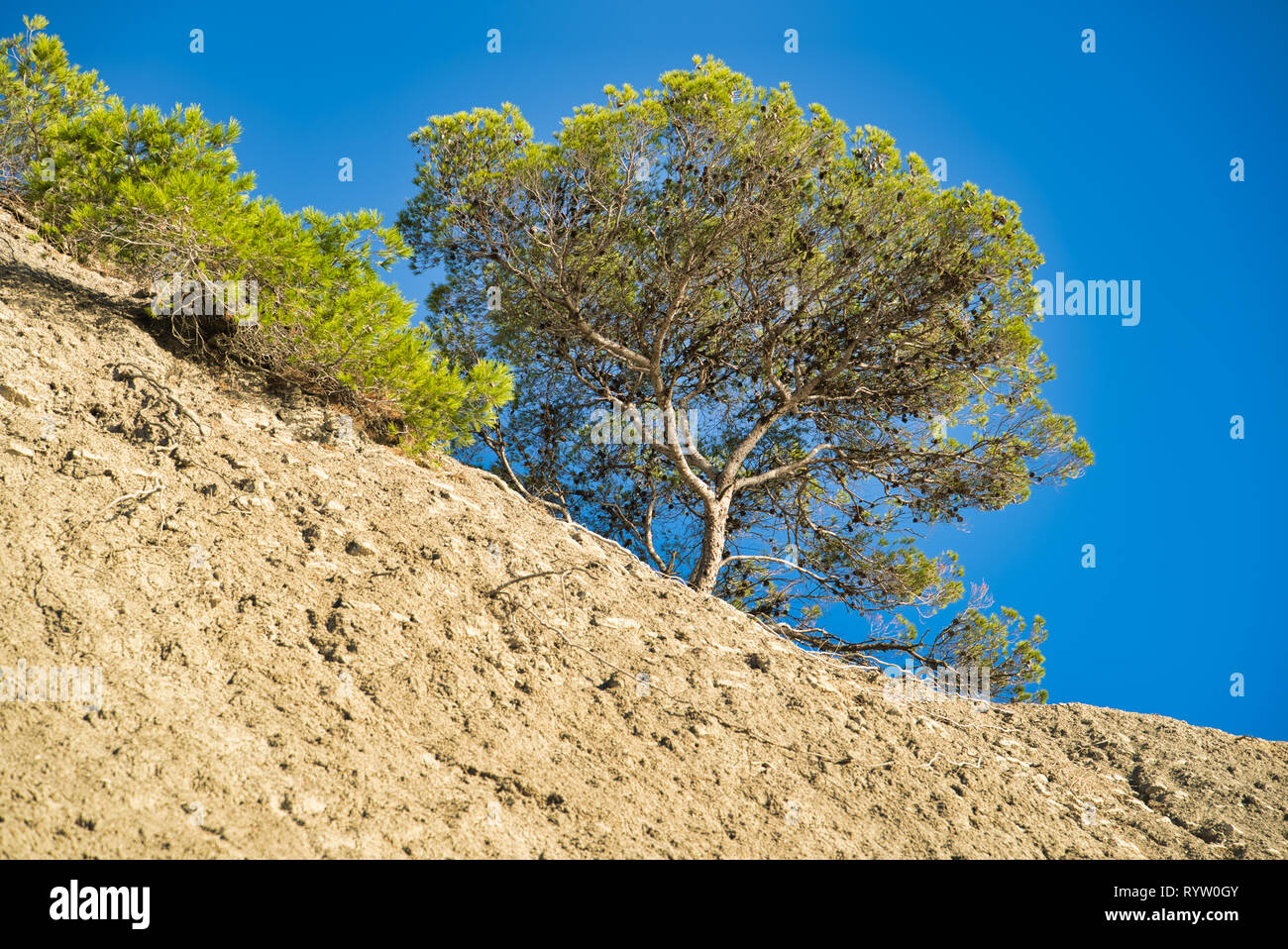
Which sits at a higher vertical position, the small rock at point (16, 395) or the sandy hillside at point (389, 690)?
the small rock at point (16, 395)

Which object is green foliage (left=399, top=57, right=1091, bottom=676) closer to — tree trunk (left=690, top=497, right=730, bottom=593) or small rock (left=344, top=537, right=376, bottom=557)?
tree trunk (left=690, top=497, right=730, bottom=593)

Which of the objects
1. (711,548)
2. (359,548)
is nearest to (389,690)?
(359,548)

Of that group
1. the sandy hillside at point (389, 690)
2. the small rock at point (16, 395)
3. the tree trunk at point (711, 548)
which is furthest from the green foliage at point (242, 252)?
the tree trunk at point (711, 548)

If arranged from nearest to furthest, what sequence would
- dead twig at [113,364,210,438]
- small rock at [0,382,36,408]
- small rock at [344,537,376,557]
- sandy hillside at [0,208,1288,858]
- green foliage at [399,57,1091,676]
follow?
sandy hillside at [0,208,1288,858]
small rock at [0,382,36,408]
small rock at [344,537,376,557]
dead twig at [113,364,210,438]
green foliage at [399,57,1091,676]

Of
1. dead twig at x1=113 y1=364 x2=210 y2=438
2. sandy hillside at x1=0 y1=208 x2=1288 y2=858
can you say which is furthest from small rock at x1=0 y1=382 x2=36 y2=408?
dead twig at x1=113 y1=364 x2=210 y2=438

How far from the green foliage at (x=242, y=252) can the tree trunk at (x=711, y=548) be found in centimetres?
355

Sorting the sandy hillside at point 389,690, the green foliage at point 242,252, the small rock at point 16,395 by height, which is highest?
the green foliage at point 242,252

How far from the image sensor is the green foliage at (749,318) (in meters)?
8.34

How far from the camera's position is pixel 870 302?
30.1ft

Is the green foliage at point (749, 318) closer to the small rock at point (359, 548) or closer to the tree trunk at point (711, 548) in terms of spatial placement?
the tree trunk at point (711, 548)

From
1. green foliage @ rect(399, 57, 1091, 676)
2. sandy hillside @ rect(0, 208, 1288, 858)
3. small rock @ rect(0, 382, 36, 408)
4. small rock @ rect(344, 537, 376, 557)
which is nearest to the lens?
sandy hillside @ rect(0, 208, 1288, 858)

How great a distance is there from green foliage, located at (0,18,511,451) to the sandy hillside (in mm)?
335

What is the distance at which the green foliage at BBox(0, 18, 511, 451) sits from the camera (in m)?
5.73

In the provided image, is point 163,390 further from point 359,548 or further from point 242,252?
point 359,548
